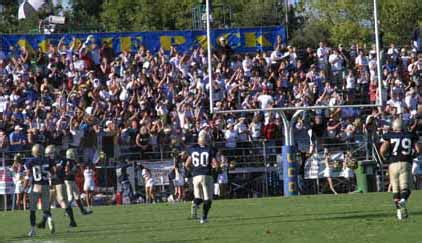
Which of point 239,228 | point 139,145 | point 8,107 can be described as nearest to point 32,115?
point 8,107

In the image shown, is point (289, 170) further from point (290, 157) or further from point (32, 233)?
point (32, 233)

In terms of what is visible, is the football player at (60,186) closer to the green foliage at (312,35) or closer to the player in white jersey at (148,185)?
the player in white jersey at (148,185)

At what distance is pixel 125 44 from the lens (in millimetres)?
33281

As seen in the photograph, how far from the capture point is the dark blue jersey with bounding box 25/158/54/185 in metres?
17.8

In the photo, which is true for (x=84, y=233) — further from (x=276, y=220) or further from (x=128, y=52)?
(x=128, y=52)

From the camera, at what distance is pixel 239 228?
16.7 meters

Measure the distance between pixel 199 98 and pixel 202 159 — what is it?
10808mm

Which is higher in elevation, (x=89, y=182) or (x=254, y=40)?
(x=254, y=40)

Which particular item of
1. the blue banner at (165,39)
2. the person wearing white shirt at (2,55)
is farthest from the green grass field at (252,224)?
the blue banner at (165,39)

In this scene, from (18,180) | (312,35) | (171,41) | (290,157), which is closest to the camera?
(290,157)

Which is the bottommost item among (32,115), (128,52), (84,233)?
(84,233)

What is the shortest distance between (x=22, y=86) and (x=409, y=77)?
11.4m

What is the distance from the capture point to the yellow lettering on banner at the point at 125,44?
109ft

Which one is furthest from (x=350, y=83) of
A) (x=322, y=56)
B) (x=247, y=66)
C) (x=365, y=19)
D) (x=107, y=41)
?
(x=365, y=19)
